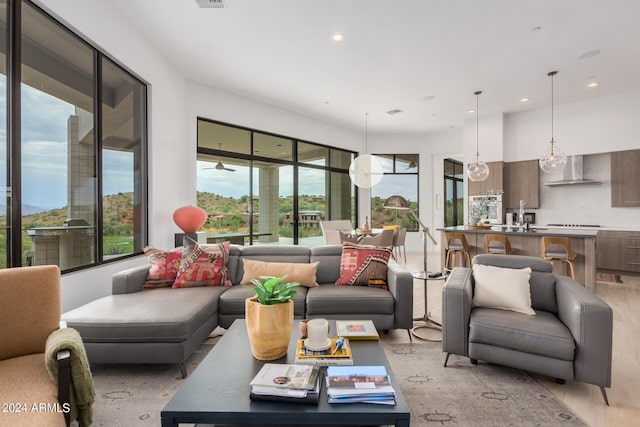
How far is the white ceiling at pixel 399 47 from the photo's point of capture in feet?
11.8

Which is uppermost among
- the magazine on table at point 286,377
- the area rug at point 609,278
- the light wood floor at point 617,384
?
the magazine on table at point 286,377

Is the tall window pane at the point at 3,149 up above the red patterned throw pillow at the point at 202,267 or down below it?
above

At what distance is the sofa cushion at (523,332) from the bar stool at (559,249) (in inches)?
102

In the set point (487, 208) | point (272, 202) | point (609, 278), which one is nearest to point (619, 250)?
point (609, 278)

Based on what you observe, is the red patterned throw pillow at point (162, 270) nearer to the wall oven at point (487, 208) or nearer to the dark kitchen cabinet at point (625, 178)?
the wall oven at point (487, 208)

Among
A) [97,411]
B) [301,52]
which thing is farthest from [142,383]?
[301,52]

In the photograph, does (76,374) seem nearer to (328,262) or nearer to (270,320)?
(270,320)

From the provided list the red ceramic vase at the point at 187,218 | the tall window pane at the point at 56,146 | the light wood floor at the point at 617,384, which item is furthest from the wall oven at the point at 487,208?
the tall window pane at the point at 56,146

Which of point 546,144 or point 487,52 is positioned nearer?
point 487,52

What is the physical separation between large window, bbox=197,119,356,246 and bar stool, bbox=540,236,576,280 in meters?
4.77

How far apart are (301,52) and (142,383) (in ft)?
13.7

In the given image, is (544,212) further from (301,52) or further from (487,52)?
(301,52)

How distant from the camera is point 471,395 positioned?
216 centimetres

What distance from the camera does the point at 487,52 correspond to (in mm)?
4523
